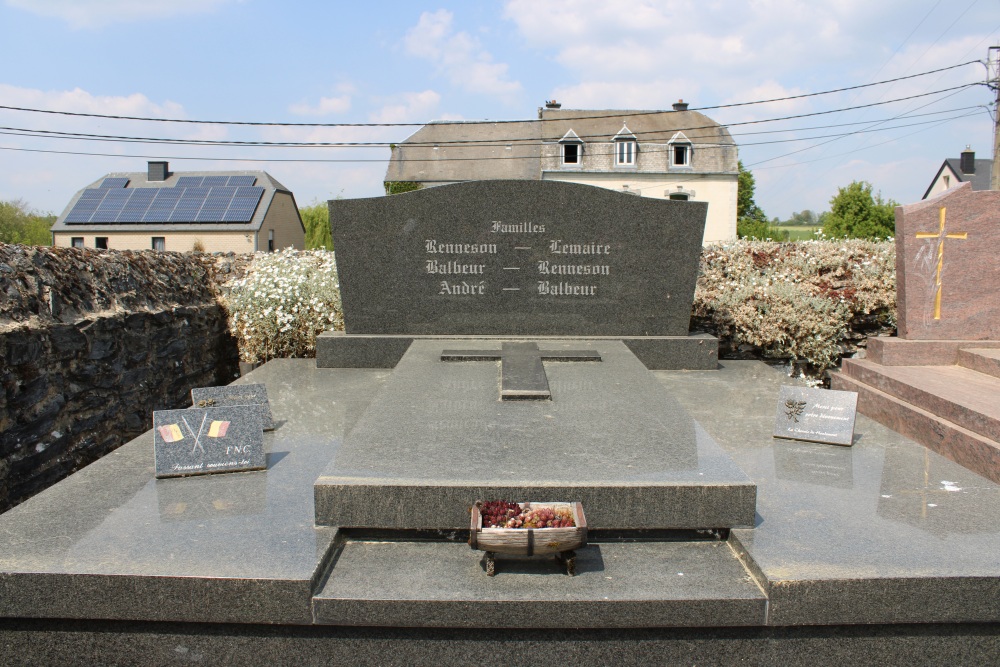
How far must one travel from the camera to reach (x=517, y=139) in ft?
120

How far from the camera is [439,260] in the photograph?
18.4 ft

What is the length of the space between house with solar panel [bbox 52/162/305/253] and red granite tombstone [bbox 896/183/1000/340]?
27.6 meters

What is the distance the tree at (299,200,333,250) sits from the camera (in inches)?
1147

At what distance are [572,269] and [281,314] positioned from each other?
2.86m

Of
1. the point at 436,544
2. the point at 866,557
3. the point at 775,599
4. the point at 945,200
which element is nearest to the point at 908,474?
the point at 866,557

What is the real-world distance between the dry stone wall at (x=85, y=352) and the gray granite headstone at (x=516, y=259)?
1.68 metres

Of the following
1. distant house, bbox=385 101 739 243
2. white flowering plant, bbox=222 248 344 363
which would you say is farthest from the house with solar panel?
white flowering plant, bbox=222 248 344 363

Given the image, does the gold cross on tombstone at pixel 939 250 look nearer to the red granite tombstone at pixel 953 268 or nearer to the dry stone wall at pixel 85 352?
the red granite tombstone at pixel 953 268

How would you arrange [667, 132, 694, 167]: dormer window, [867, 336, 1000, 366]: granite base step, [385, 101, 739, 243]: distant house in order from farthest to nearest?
1. [667, 132, 694, 167]: dormer window
2. [385, 101, 739, 243]: distant house
3. [867, 336, 1000, 366]: granite base step

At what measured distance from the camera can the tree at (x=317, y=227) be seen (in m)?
29.1

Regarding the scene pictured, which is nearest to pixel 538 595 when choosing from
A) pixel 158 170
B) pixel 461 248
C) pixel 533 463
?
pixel 533 463

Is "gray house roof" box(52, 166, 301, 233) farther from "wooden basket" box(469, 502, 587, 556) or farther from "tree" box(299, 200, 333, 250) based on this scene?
"wooden basket" box(469, 502, 587, 556)

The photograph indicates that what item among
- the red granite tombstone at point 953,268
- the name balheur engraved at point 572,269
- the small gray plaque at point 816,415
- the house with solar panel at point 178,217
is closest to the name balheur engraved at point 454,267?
the name balheur engraved at point 572,269

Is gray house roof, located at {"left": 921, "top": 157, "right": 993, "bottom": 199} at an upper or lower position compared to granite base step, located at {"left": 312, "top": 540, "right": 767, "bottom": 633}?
upper
